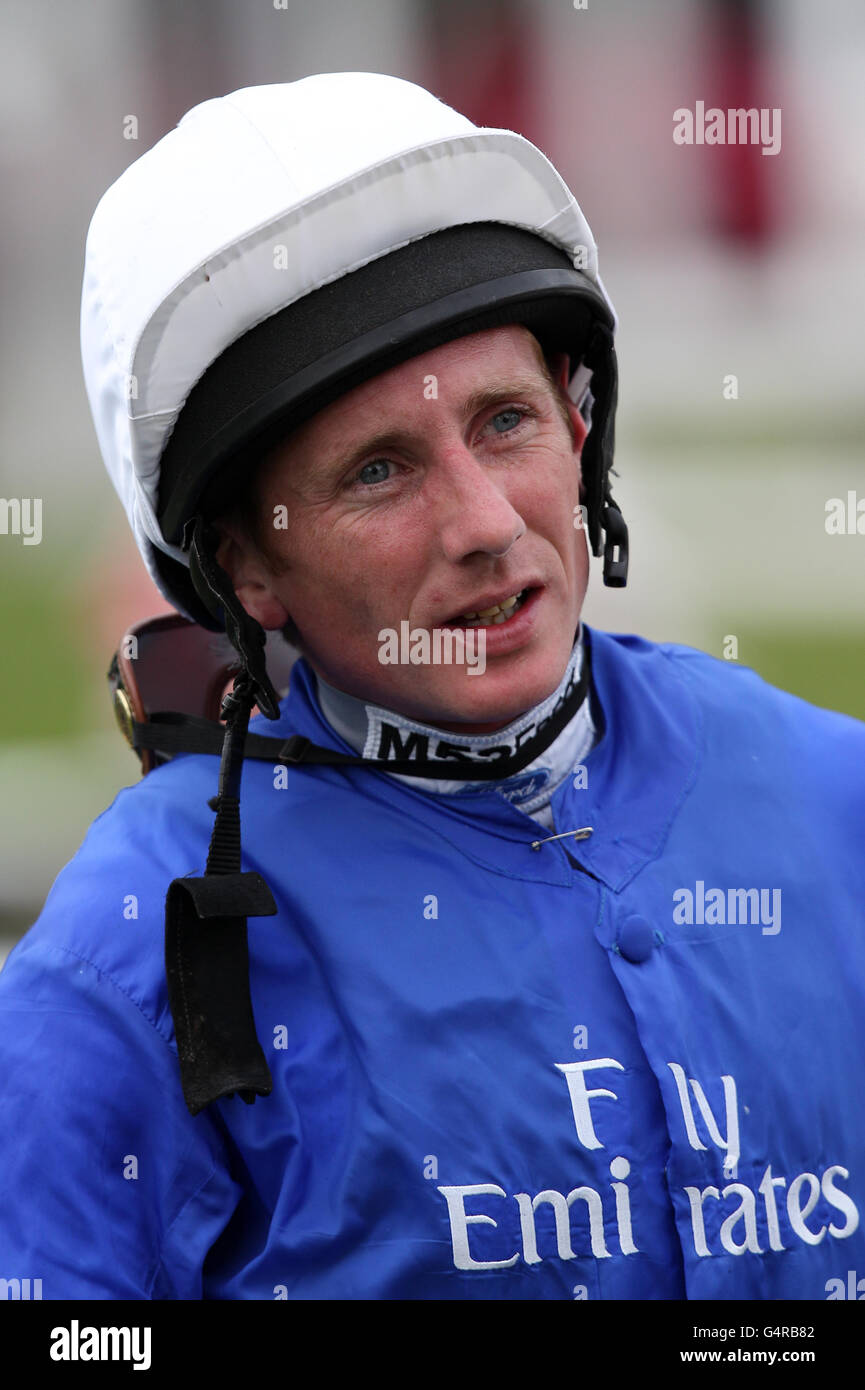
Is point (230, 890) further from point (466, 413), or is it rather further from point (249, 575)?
point (466, 413)

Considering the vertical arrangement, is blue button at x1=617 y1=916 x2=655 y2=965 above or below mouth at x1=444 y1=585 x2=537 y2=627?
below

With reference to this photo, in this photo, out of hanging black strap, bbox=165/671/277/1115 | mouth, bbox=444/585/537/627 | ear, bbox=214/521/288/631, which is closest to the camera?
hanging black strap, bbox=165/671/277/1115

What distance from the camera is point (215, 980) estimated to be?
146 cm

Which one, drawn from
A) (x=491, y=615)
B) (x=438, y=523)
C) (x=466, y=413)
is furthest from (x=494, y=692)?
(x=466, y=413)

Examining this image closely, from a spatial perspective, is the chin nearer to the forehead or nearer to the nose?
the nose

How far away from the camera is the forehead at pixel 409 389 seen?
1462 mm

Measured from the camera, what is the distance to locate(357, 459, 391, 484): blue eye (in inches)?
59.0

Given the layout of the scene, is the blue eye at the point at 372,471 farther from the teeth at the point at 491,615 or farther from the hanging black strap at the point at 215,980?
the hanging black strap at the point at 215,980

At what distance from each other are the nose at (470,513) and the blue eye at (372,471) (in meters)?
0.06

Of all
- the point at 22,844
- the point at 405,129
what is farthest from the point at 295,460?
the point at 22,844

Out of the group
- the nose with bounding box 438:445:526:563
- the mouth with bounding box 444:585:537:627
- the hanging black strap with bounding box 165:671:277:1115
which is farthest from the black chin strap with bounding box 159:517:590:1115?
the nose with bounding box 438:445:526:563

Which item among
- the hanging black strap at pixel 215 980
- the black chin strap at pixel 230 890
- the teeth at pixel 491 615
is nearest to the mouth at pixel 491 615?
the teeth at pixel 491 615

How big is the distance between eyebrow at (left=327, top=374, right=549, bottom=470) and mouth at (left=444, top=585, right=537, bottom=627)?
0.63ft

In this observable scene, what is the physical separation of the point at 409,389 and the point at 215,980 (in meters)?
0.63
